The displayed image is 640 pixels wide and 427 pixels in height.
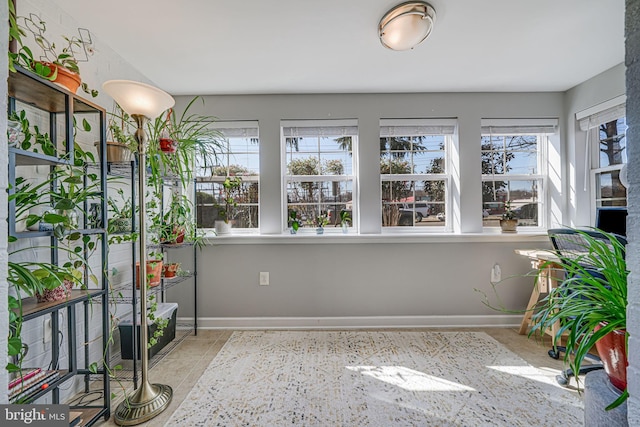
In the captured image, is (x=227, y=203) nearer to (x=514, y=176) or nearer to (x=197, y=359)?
(x=197, y=359)

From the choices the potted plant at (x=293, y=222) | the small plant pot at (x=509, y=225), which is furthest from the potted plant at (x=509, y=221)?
the potted plant at (x=293, y=222)

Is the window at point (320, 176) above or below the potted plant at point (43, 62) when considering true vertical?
below

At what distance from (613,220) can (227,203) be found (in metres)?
3.14

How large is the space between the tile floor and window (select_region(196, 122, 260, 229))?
1.07 meters

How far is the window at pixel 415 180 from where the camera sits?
2.90 m

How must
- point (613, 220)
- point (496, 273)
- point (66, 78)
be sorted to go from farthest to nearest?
point (496, 273) → point (613, 220) → point (66, 78)

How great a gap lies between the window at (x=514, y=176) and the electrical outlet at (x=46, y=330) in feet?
11.1

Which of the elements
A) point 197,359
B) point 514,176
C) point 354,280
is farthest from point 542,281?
point 197,359

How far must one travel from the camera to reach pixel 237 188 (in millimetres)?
2916

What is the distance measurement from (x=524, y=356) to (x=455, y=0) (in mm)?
2432

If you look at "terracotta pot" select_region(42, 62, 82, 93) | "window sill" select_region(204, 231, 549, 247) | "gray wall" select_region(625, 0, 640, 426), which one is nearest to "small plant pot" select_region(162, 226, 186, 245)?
"window sill" select_region(204, 231, 549, 247)

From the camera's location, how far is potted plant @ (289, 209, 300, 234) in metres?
2.79
